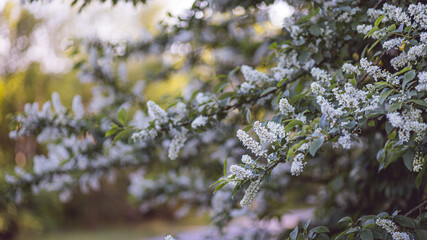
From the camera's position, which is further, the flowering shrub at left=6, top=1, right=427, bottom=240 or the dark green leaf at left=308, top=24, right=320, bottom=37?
the dark green leaf at left=308, top=24, right=320, bottom=37

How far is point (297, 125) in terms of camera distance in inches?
47.6

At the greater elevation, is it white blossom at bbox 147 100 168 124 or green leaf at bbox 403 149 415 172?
white blossom at bbox 147 100 168 124

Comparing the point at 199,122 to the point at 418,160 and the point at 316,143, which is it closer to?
the point at 316,143

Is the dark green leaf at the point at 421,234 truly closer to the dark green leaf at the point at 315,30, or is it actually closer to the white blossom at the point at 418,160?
the white blossom at the point at 418,160

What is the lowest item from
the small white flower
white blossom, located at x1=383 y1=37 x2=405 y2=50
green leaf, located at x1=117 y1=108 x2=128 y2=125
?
the small white flower

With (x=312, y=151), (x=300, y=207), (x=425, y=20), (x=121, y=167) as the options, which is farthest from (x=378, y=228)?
(x=300, y=207)

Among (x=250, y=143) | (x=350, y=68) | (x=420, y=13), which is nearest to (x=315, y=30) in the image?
(x=350, y=68)

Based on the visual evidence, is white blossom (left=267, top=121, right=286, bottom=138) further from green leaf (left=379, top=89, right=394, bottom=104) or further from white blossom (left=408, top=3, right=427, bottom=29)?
white blossom (left=408, top=3, right=427, bottom=29)

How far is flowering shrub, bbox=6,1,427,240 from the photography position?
1.13m

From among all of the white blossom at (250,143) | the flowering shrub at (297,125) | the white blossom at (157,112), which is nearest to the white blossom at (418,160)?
the flowering shrub at (297,125)

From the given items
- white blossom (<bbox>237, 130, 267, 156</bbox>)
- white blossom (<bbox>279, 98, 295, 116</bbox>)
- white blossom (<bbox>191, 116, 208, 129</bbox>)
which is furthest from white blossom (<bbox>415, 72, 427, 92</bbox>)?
white blossom (<bbox>191, 116, 208, 129</bbox>)

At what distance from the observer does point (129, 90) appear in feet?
10.1

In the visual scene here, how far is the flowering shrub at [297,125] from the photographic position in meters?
1.13

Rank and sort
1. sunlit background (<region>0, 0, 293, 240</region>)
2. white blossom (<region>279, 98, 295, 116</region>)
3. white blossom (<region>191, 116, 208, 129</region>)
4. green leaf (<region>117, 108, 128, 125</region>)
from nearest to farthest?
1. white blossom (<region>279, 98, 295, 116</region>)
2. white blossom (<region>191, 116, 208, 129</region>)
3. green leaf (<region>117, 108, 128, 125</region>)
4. sunlit background (<region>0, 0, 293, 240</region>)
